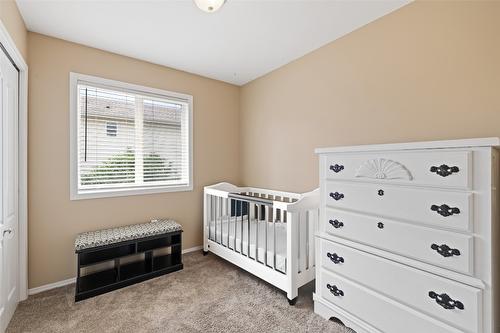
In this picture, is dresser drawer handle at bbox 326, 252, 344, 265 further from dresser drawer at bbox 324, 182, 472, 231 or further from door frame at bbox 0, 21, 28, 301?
door frame at bbox 0, 21, 28, 301

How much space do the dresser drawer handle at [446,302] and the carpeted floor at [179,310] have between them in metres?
→ 0.71

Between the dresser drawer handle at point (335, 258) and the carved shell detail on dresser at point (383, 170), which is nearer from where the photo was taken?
the carved shell detail on dresser at point (383, 170)

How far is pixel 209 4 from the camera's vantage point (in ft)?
5.86

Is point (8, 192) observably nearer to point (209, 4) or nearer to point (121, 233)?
point (121, 233)

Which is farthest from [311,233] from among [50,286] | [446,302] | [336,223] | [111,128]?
[50,286]

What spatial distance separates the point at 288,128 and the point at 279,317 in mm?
1994

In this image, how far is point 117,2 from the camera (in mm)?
1859

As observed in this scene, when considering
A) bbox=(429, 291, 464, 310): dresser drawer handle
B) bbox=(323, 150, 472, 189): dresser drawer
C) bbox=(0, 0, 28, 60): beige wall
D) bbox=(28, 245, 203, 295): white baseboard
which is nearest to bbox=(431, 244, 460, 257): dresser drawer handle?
bbox=(429, 291, 464, 310): dresser drawer handle

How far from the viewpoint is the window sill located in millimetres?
2494

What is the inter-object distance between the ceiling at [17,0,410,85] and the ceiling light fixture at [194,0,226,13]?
0.29 feet

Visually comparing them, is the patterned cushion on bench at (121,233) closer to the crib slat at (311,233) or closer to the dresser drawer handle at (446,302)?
the crib slat at (311,233)

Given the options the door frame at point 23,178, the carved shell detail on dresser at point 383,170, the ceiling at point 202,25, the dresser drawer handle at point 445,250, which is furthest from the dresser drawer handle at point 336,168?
the door frame at point 23,178

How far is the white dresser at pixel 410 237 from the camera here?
45.4 inches

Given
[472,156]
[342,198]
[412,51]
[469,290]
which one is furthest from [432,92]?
[469,290]
